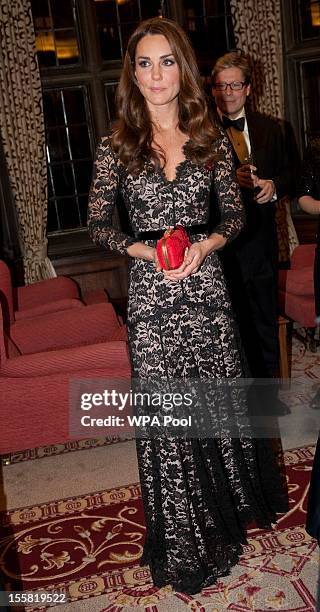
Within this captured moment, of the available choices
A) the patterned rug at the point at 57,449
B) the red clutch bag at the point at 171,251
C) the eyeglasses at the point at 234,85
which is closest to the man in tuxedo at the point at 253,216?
the eyeglasses at the point at 234,85

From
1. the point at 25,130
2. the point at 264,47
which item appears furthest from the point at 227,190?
the point at 264,47

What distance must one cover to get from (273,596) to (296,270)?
2948 mm

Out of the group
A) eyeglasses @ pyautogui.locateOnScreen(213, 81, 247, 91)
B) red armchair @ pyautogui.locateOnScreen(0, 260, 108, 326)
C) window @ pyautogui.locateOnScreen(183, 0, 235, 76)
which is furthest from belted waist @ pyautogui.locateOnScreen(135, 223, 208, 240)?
window @ pyautogui.locateOnScreen(183, 0, 235, 76)

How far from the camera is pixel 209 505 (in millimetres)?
2537

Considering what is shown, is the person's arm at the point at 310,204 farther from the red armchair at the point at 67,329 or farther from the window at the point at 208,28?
the window at the point at 208,28

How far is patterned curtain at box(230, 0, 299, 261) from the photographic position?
21.6 feet

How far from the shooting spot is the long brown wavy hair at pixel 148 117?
228cm

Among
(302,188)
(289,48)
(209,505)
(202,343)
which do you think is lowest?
(209,505)

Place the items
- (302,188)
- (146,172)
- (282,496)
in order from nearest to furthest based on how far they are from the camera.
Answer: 1. (146,172)
2. (282,496)
3. (302,188)

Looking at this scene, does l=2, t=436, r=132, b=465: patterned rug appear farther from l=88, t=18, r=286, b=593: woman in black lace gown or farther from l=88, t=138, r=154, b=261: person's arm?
l=88, t=138, r=154, b=261: person's arm

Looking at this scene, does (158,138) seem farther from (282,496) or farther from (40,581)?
(40,581)

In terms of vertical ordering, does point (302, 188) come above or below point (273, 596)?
above

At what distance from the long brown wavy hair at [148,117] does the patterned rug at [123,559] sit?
162cm

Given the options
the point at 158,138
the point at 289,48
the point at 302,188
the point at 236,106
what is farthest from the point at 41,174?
the point at 158,138
